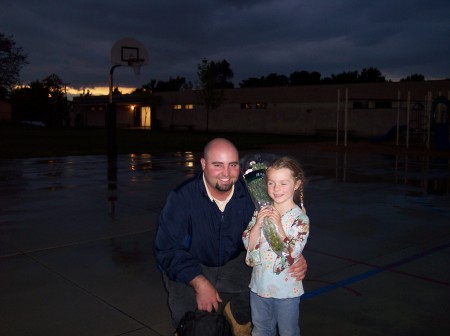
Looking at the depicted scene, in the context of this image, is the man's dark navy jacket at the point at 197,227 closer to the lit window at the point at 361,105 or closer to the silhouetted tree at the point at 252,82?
the lit window at the point at 361,105

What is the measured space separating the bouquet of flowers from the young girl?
0.04 meters


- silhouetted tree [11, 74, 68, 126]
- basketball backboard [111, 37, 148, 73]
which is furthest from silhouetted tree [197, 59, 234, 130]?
silhouetted tree [11, 74, 68, 126]

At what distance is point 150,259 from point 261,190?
2764mm

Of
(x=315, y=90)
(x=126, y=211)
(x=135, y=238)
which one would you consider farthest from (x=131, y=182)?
(x=315, y=90)

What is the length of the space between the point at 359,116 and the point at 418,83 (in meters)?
5.36

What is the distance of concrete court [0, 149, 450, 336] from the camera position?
13.2ft

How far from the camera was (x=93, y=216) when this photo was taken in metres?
7.76

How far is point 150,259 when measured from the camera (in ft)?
18.5

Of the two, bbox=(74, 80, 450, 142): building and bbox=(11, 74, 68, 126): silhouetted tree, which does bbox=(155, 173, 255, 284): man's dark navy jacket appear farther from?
bbox=(11, 74, 68, 126): silhouetted tree

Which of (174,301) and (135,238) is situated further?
(135,238)

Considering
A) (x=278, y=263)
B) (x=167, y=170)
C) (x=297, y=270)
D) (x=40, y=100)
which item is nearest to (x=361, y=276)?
(x=297, y=270)

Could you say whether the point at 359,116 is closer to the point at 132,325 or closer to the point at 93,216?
the point at 93,216

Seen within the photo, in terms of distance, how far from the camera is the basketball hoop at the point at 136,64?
20.8 metres

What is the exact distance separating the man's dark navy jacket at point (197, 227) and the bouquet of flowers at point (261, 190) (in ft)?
0.73
